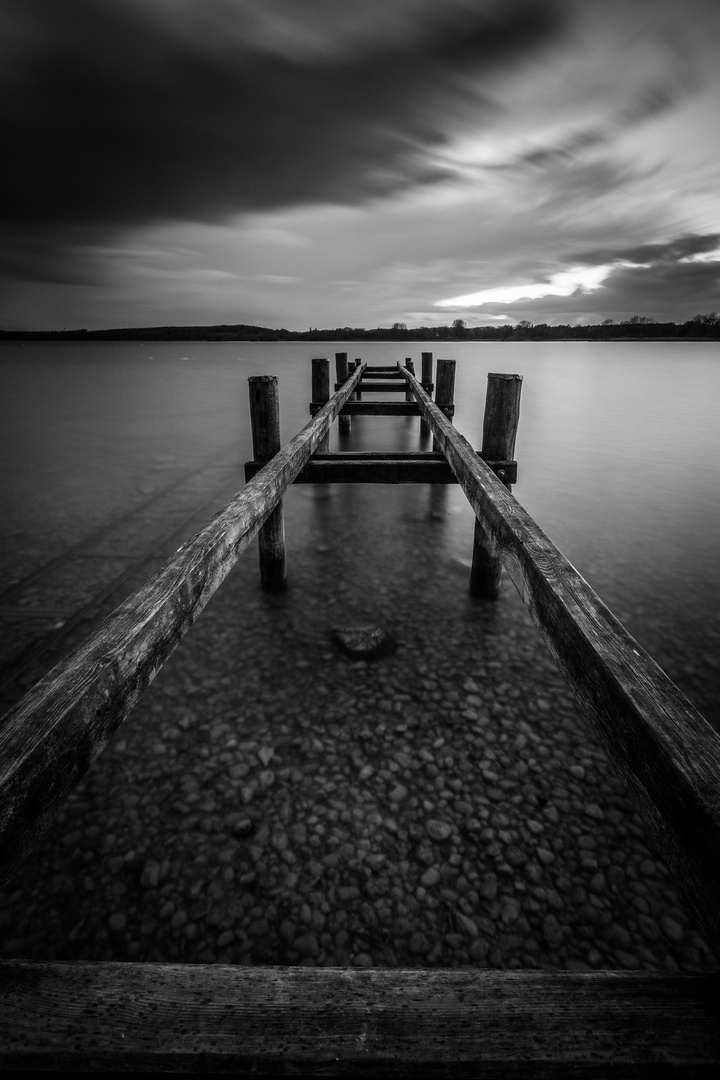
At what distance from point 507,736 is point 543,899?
1006 mm

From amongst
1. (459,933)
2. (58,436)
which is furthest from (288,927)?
(58,436)

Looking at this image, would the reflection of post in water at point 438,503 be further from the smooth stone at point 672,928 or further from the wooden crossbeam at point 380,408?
the smooth stone at point 672,928

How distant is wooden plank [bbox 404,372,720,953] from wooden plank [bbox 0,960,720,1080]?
246mm


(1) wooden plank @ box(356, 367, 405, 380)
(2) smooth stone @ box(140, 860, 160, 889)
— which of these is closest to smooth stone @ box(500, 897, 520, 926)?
(2) smooth stone @ box(140, 860, 160, 889)

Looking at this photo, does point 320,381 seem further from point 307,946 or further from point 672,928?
point 672,928

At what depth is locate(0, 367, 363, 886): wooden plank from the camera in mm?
1037

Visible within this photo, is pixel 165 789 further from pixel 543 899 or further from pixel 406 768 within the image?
pixel 543 899

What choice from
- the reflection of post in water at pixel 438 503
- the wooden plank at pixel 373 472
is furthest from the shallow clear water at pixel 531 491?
the wooden plank at pixel 373 472

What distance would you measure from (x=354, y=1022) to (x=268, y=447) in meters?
4.31

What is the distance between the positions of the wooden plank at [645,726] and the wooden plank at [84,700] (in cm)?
133

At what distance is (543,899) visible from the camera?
7.38 feet

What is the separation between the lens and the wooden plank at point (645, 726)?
1.02 metres

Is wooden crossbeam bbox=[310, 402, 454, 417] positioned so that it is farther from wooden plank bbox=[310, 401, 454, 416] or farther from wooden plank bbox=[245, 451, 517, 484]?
wooden plank bbox=[245, 451, 517, 484]

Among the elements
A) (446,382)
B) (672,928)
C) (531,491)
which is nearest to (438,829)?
(672,928)
